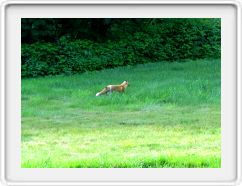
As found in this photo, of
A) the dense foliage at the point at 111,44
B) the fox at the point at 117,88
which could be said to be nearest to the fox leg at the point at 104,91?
the fox at the point at 117,88

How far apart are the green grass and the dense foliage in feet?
0.44

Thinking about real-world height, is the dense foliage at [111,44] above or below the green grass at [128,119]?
above

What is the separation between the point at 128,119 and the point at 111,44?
1.01 m

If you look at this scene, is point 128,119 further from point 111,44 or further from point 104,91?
point 111,44

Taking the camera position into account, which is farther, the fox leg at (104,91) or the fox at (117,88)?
the fox at (117,88)

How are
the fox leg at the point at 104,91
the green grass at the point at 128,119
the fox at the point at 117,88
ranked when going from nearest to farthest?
the green grass at the point at 128,119 < the fox leg at the point at 104,91 < the fox at the point at 117,88

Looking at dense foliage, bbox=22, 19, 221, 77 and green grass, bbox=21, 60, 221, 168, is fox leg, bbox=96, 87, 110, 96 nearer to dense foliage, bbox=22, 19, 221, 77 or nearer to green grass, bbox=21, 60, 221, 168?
green grass, bbox=21, 60, 221, 168

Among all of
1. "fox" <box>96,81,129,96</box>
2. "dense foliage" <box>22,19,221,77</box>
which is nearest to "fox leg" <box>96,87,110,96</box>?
"fox" <box>96,81,129,96</box>

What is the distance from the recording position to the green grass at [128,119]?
13.8 ft

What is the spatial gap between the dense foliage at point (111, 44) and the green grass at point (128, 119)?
0.44ft

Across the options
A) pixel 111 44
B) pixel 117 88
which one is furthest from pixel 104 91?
pixel 111 44

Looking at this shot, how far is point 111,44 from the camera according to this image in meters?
5.53

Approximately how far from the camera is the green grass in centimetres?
421

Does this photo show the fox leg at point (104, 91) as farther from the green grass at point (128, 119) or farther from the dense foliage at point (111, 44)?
the dense foliage at point (111, 44)
